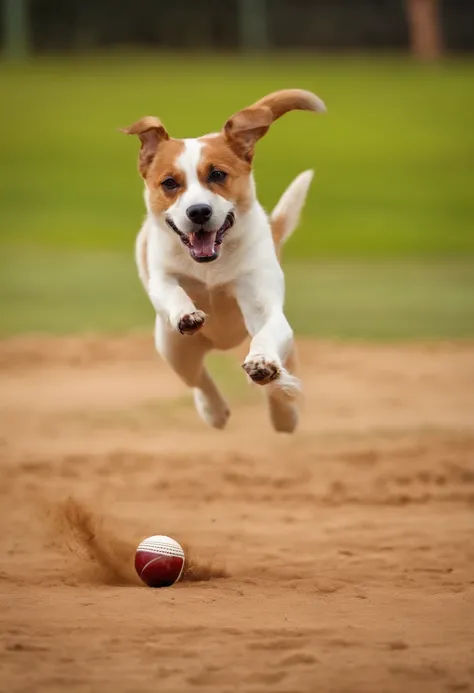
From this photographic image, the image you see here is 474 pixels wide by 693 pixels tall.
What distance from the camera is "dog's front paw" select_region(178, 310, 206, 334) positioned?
591 cm

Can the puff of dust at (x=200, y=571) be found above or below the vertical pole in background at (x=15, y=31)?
below

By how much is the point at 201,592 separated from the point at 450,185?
19756 mm

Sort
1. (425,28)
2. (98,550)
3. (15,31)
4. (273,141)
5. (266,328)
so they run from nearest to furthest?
(266,328), (98,550), (273,141), (425,28), (15,31)

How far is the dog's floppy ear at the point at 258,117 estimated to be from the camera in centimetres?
621

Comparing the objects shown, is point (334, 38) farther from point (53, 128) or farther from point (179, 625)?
point (179, 625)

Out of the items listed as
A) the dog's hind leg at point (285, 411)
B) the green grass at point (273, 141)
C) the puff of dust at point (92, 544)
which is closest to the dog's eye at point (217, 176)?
the dog's hind leg at point (285, 411)

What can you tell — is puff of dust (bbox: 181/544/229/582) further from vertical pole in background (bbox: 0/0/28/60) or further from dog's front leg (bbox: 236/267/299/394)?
vertical pole in background (bbox: 0/0/28/60)

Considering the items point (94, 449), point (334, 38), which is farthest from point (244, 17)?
point (94, 449)

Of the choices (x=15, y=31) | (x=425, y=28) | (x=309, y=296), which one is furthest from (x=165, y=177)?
(x=15, y=31)

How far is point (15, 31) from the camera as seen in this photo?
2909 centimetres

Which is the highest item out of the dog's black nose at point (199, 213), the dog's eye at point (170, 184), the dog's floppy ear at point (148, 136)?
the dog's floppy ear at point (148, 136)

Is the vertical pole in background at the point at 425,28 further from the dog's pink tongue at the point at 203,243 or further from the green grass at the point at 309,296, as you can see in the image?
the dog's pink tongue at the point at 203,243

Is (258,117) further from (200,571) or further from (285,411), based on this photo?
(200,571)

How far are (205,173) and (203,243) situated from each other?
0.33 metres
